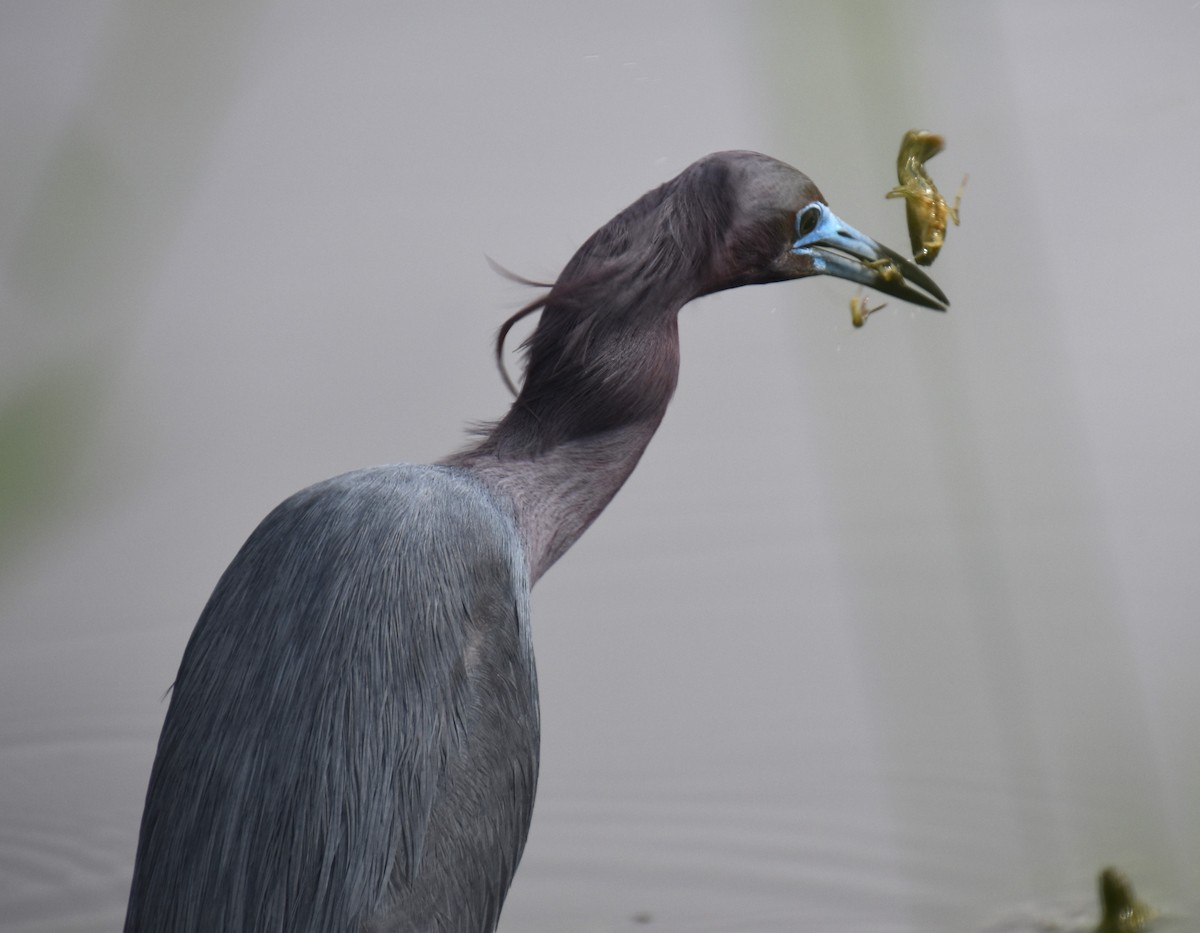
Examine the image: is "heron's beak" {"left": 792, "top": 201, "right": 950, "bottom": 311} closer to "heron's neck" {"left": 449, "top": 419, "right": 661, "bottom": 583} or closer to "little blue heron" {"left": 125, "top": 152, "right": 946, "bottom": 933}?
"little blue heron" {"left": 125, "top": 152, "right": 946, "bottom": 933}

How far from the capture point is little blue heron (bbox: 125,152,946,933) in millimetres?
739

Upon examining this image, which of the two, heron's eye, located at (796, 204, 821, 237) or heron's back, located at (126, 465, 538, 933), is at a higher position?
heron's eye, located at (796, 204, 821, 237)

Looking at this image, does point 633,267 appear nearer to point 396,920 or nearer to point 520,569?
point 520,569

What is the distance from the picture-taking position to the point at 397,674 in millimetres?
764

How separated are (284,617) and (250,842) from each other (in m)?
0.13

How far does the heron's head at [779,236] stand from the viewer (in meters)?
0.96

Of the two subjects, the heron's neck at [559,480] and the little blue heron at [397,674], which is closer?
the little blue heron at [397,674]

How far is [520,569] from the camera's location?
0.88 meters

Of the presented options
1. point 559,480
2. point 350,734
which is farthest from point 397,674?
point 559,480

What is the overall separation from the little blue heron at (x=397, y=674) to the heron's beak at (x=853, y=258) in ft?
0.26

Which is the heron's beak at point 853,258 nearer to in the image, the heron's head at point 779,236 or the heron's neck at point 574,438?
the heron's head at point 779,236

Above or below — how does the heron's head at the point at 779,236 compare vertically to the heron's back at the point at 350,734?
above

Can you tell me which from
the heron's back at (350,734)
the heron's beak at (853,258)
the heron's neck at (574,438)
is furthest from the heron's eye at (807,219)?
the heron's back at (350,734)

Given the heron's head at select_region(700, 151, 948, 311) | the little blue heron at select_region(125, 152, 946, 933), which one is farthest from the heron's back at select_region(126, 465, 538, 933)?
the heron's head at select_region(700, 151, 948, 311)
